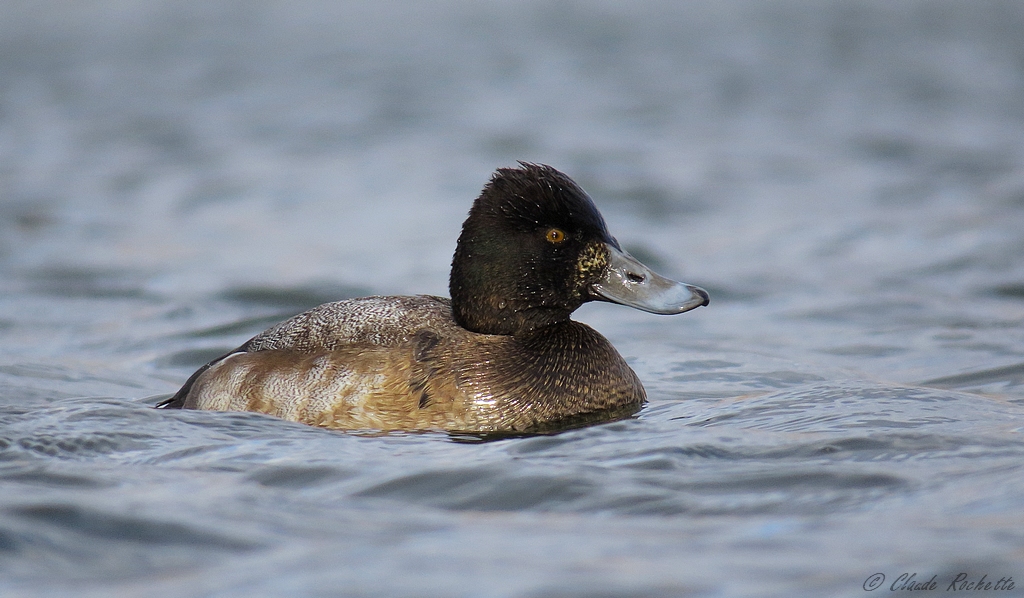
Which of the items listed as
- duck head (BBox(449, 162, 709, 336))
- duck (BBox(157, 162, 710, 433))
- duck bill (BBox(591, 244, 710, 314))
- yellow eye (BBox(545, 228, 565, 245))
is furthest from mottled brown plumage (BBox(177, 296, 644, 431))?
Answer: yellow eye (BBox(545, 228, 565, 245))

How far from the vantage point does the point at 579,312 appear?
389 inches

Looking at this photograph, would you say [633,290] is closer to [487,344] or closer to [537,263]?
[537,263]

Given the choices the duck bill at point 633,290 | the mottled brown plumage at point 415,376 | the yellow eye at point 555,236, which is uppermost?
the yellow eye at point 555,236

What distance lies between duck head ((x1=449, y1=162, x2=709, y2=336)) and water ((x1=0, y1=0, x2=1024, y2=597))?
2.19 ft

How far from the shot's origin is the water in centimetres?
424

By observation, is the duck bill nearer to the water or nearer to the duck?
the duck

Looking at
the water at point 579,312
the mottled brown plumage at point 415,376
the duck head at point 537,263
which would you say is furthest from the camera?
the duck head at point 537,263

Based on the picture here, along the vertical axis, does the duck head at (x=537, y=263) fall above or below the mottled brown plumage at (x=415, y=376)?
above

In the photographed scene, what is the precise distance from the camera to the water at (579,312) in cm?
424

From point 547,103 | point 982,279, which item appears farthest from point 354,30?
point 982,279

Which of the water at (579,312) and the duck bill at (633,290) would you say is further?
the duck bill at (633,290)

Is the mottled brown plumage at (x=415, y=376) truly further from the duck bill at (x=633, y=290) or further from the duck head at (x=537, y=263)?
the duck bill at (x=633, y=290)

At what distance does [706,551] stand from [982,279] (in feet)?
22.5

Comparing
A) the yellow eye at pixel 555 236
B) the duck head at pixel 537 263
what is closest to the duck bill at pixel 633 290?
A: the duck head at pixel 537 263
